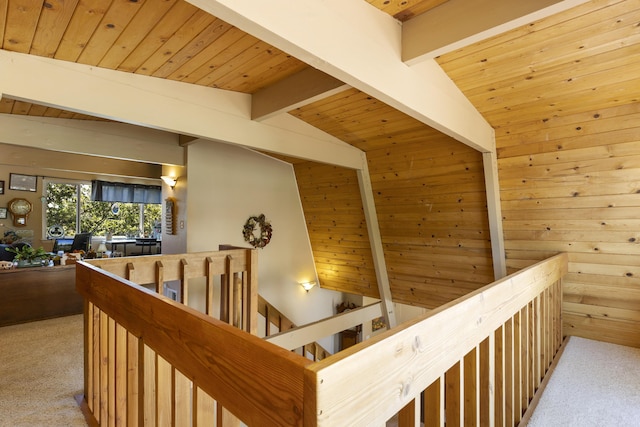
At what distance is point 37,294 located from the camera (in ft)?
12.8

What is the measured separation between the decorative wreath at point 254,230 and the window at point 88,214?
4686 millimetres

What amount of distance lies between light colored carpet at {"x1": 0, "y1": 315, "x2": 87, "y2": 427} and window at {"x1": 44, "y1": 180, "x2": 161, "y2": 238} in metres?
4.26

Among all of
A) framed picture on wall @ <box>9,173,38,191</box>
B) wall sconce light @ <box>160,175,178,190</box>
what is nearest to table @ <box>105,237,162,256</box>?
framed picture on wall @ <box>9,173,38,191</box>

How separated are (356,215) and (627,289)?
2.96 metres

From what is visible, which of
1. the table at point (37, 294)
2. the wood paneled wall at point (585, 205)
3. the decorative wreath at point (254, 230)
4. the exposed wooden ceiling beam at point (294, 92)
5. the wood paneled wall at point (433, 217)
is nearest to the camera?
the exposed wooden ceiling beam at point (294, 92)

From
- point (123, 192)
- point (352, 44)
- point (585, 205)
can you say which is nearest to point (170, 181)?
point (123, 192)

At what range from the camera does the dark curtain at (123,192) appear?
6914 millimetres

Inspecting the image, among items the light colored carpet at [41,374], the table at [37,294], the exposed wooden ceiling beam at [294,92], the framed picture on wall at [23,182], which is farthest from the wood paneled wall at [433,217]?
the framed picture on wall at [23,182]

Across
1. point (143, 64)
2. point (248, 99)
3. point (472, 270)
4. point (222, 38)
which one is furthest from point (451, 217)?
point (143, 64)

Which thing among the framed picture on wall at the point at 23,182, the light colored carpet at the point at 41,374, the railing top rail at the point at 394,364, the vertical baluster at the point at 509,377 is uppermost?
the framed picture on wall at the point at 23,182

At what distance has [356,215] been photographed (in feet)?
15.9

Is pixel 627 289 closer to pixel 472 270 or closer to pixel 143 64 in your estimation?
pixel 472 270

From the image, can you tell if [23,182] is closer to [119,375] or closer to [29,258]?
[29,258]

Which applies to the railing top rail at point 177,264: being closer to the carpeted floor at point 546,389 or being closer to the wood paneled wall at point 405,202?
the carpeted floor at point 546,389
